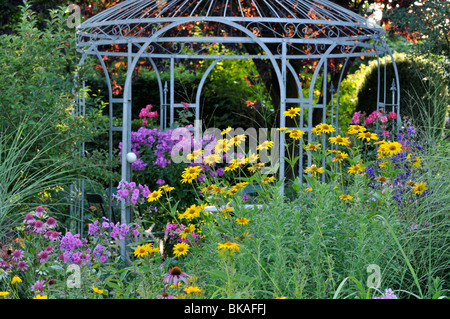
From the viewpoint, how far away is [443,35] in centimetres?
782

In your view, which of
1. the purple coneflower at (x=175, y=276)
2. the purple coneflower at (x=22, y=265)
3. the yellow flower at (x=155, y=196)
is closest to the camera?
the purple coneflower at (x=175, y=276)

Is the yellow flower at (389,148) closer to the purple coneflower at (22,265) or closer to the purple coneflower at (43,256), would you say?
the purple coneflower at (43,256)

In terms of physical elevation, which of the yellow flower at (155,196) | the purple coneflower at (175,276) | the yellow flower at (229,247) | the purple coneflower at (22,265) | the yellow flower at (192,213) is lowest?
the purple coneflower at (22,265)

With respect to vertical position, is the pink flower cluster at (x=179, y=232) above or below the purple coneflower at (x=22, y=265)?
above

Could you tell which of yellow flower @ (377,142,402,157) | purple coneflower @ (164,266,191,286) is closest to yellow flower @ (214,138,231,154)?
yellow flower @ (377,142,402,157)

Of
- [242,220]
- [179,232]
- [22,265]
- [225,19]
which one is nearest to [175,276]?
[242,220]

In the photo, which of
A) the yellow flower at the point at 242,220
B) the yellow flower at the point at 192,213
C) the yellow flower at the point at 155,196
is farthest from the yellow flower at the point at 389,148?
the yellow flower at the point at 155,196

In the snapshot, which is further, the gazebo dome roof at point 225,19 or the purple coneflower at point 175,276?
the gazebo dome roof at point 225,19

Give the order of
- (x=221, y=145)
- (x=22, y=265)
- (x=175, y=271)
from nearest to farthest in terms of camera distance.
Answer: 1. (x=175, y=271)
2. (x=22, y=265)
3. (x=221, y=145)

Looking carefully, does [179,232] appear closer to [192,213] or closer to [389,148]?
[192,213]

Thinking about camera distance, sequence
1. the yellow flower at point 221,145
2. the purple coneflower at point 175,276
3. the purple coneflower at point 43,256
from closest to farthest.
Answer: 1. the purple coneflower at point 175,276
2. the purple coneflower at point 43,256
3. the yellow flower at point 221,145
